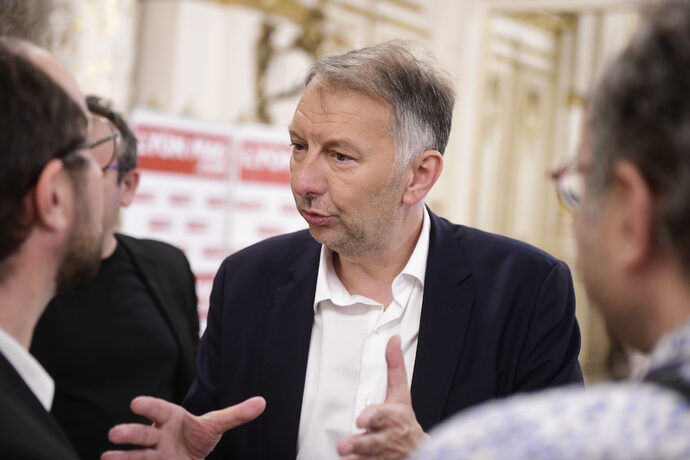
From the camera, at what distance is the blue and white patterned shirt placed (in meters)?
0.80

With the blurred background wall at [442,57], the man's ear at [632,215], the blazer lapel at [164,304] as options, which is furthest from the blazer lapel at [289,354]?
the blurred background wall at [442,57]

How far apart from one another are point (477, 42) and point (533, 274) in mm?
6126

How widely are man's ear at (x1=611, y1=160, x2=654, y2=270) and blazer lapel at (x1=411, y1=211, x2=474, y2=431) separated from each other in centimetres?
116

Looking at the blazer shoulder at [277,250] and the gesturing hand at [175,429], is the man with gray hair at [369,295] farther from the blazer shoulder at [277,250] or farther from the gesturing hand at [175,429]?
the gesturing hand at [175,429]

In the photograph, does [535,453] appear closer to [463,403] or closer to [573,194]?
[573,194]

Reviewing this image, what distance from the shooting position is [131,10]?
17.3ft

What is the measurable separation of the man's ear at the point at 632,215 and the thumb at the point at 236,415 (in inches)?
37.6

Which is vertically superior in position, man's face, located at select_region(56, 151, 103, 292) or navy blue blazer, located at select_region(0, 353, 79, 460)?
man's face, located at select_region(56, 151, 103, 292)

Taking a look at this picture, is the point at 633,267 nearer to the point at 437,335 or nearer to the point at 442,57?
the point at 437,335

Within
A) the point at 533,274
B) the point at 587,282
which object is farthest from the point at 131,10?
the point at 587,282

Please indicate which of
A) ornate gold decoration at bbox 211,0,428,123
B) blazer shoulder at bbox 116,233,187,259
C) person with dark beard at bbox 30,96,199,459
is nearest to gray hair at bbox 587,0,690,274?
person with dark beard at bbox 30,96,199,459

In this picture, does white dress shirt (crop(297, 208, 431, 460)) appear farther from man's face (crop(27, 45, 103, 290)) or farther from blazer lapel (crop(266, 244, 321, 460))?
man's face (crop(27, 45, 103, 290))

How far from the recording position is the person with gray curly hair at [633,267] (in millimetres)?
820

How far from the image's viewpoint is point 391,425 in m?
1.64
